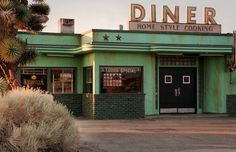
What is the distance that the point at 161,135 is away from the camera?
18156 millimetres

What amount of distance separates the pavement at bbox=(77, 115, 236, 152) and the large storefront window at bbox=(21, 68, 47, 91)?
15.8 feet

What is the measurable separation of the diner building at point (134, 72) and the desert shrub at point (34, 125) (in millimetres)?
12529

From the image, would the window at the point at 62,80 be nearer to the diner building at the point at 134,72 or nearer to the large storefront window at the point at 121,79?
the diner building at the point at 134,72

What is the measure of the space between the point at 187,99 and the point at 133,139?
1134 centimetres

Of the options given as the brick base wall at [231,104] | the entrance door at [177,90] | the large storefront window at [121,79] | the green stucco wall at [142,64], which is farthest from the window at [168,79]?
the brick base wall at [231,104]

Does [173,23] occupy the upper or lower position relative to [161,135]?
upper

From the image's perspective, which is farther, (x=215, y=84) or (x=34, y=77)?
(x=215, y=84)

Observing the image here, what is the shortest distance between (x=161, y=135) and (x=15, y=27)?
20.9ft

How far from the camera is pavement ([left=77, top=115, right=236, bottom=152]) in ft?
48.7

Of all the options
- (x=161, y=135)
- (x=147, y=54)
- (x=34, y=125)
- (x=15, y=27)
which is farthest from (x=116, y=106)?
(x=34, y=125)

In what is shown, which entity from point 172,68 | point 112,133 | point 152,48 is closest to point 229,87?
point 172,68

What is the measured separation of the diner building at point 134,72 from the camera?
25531 millimetres

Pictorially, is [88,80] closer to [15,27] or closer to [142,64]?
[142,64]

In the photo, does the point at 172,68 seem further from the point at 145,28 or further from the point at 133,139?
the point at 133,139
